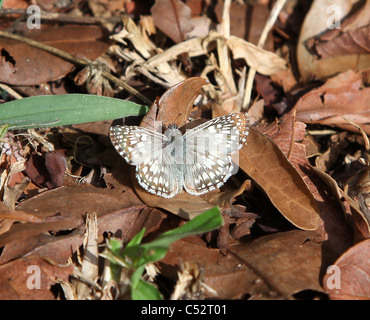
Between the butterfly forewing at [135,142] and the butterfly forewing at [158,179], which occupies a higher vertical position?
the butterfly forewing at [135,142]

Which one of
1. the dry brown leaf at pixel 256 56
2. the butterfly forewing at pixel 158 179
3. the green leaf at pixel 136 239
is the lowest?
the green leaf at pixel 136 239

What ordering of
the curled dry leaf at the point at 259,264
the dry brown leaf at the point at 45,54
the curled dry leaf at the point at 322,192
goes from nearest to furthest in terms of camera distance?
the curled dry leaf at the point at 259,264, the curled dry leaf at the point at 322,192, the dry brown leaf at the point at 45,54

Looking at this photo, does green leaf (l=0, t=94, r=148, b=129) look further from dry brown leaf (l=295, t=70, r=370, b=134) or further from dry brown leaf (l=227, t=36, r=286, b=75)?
dry brown leaf (l=295, t=70, r=370, b=134)

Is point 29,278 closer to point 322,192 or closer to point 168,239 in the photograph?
point 168,239

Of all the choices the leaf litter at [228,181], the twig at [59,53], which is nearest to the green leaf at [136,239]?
the leaf litter at [228,181]

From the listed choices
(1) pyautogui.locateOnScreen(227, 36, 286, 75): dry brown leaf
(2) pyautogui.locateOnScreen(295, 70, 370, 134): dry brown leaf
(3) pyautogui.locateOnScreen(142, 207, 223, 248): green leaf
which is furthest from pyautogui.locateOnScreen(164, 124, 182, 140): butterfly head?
(1) pyautogui.locateOnScreen(227, 36, 286, 75): dry brown leaf

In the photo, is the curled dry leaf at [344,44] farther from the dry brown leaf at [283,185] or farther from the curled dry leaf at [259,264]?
the curled dry leaf at [259,264]
